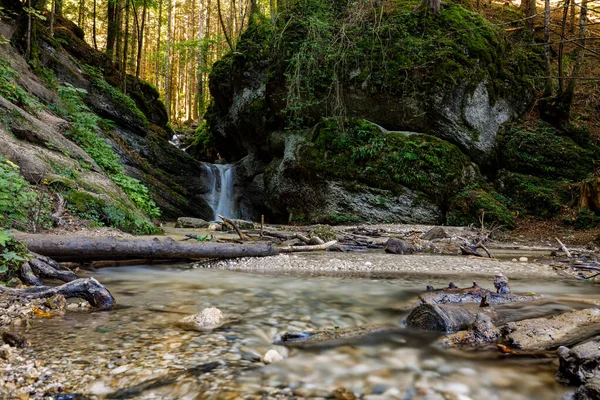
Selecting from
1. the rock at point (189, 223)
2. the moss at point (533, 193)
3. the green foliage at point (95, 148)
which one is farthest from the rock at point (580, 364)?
the moss at point (533, 193)

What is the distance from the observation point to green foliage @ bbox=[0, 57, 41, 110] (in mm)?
8398

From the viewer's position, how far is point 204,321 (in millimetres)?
2896

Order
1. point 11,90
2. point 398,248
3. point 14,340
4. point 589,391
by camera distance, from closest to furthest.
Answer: point 589,391
point 14,340
point 398,248
point 11,90

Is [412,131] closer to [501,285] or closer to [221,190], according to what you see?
[221,190]

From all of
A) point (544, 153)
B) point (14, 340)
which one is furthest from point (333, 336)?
point (544, 153)

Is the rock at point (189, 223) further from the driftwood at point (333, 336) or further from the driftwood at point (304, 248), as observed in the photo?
the driftwood at point (333, 336)

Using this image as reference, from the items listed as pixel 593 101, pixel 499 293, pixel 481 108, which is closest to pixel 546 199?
pixel 481 108

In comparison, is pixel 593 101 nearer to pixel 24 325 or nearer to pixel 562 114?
pixel 562 114

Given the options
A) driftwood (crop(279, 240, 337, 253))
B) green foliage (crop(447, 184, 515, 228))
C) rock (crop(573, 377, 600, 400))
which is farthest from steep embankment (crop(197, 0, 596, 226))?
rock (crop(573, 377, 600, 400))

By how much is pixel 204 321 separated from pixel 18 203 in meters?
3.00

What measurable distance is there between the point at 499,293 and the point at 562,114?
1598 cm

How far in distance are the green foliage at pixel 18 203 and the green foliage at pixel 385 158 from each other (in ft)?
36.3

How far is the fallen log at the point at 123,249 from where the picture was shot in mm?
4270

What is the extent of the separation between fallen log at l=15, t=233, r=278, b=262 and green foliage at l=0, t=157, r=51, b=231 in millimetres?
329
